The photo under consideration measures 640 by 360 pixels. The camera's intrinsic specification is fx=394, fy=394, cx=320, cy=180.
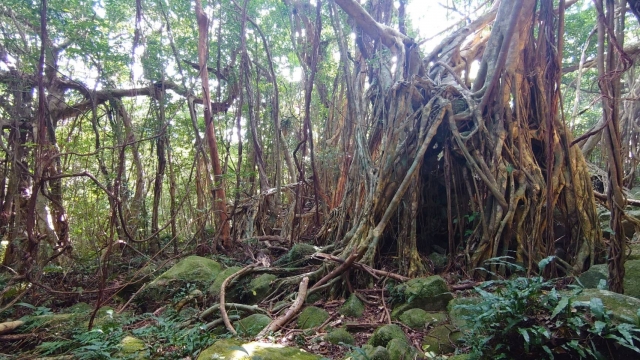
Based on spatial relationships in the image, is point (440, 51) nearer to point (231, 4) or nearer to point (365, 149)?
point (365, 149)

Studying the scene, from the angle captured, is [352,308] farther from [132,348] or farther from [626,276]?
[626,276]

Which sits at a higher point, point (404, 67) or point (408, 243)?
point (404, 67)

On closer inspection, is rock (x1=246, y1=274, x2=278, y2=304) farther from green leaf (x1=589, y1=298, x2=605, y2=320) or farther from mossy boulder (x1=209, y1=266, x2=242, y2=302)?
green leaf (x1=589, y1=298, x2=605, y2=320)

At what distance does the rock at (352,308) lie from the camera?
133 inches

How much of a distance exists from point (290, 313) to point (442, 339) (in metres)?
1.26

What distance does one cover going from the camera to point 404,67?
4.99 m

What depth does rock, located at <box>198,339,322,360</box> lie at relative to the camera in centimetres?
228

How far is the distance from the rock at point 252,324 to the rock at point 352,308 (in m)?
0.65

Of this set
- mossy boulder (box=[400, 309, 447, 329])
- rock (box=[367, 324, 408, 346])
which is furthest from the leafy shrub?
mossy boulder (box=[400, 309, 447, 329])

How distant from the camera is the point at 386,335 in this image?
8.85 feet

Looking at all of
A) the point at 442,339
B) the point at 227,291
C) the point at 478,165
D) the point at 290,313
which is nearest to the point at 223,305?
the point at 290,313

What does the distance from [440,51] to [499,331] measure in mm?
4800

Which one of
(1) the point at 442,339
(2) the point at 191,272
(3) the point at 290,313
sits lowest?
(1) the point at 442,339

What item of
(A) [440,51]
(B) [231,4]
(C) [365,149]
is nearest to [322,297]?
(C) [365,149]
